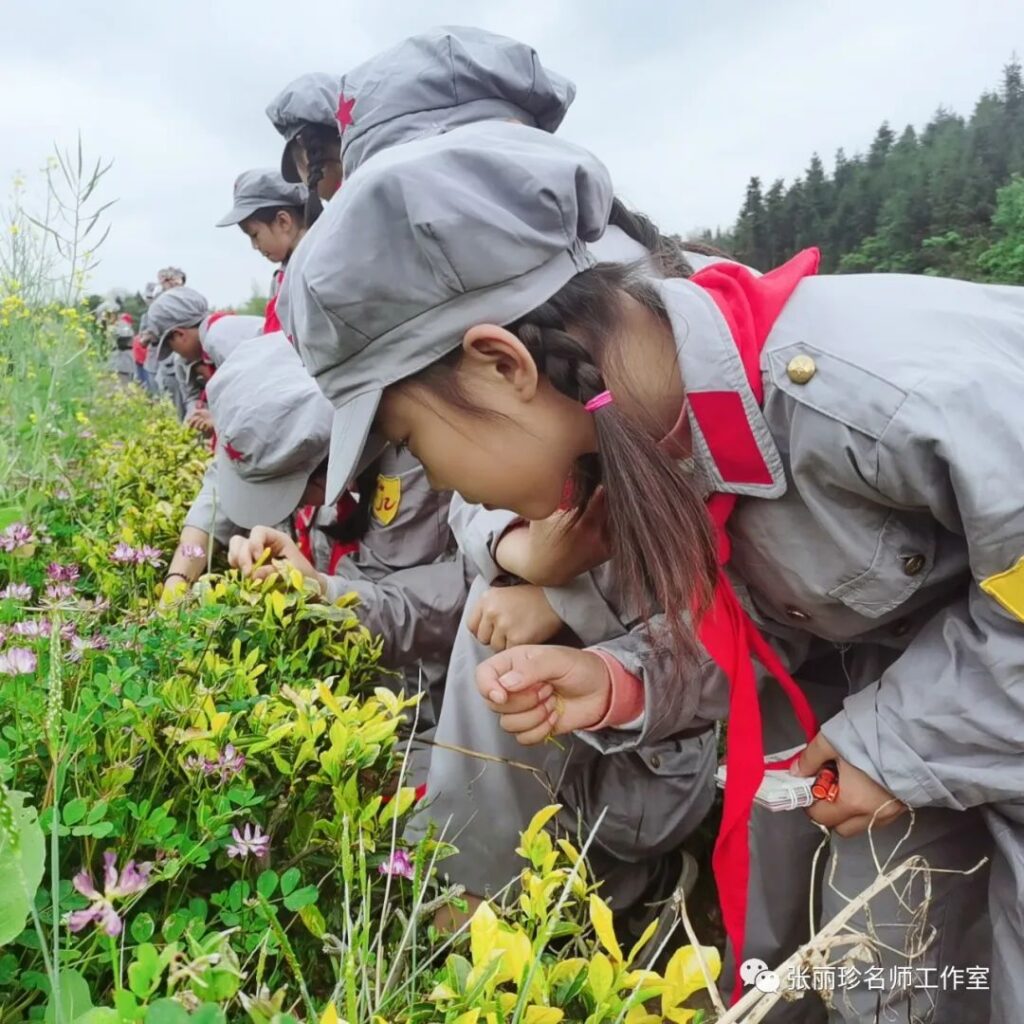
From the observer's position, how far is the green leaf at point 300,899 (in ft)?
2.52

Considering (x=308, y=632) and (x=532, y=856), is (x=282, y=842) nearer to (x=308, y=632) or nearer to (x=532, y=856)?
(x=532, y=856)

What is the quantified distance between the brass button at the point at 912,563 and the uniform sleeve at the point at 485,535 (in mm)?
706

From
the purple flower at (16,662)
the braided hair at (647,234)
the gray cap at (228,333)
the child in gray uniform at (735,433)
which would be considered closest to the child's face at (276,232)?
the gray cap at (228,333)

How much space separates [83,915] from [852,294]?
1.09 metres

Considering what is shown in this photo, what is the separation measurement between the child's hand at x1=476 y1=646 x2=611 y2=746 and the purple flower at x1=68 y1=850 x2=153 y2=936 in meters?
0.59

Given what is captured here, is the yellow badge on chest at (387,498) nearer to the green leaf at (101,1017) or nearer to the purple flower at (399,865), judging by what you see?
the purple flower at (399,865)

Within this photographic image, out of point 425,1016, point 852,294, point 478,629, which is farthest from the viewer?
point 478,629

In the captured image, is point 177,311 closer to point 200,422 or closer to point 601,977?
point 200,422

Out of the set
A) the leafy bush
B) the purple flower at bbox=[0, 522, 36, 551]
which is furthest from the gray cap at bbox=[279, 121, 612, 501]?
the purple flower at bbox=[0, 522, 36, 551]

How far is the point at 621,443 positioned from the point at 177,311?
5.65 metres

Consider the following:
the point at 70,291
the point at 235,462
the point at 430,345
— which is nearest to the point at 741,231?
the point at 70,291

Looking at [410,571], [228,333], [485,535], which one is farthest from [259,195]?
[485,535]

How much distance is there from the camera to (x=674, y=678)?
1.41 metres

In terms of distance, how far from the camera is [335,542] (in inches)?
92.8
